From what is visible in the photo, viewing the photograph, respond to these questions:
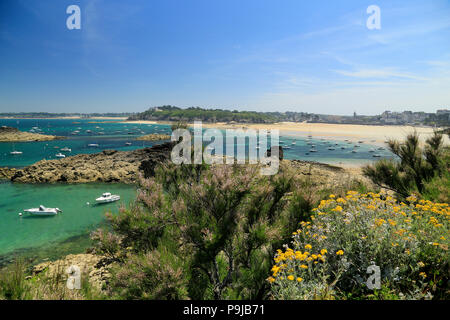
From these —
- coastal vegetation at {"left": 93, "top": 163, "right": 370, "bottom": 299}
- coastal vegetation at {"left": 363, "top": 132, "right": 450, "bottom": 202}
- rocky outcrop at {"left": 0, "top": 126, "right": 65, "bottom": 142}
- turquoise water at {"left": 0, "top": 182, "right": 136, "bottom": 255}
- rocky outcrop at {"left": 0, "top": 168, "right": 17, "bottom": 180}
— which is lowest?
turquoise water at {"left": 0, "top": 182, "right": 136, "bottom": 255}

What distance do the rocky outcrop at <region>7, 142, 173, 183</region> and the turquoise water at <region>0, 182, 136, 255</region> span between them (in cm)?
181

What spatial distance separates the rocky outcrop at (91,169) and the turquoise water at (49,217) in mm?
1806

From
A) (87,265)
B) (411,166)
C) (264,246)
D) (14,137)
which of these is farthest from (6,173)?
(14,137)

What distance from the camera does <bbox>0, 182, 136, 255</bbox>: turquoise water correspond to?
1312 cm

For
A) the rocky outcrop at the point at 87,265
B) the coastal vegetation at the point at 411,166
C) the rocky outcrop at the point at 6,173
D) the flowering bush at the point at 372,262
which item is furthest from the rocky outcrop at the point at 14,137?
the flowering bush at the point at 372,262

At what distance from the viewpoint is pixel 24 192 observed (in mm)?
23078

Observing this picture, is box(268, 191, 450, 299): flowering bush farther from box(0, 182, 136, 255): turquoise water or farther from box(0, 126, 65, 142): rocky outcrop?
box(0, 126, 65, 142): rocky outcrop

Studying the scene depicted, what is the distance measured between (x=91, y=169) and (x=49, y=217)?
1532 cm

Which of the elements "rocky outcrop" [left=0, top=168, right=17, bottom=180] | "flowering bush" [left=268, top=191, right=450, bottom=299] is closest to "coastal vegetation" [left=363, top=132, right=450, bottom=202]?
"flowering bush" [left=268, top=191, right=450, bottom=299]

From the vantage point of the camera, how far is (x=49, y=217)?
53.4 ft

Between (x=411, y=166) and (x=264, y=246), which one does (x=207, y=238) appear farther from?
(x=411, y=166)

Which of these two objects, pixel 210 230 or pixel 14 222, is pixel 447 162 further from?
pixel 14 222
